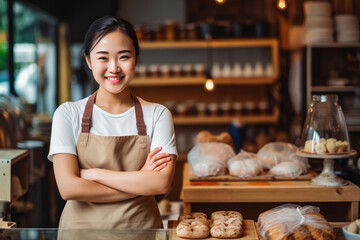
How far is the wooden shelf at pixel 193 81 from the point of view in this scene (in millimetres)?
5703

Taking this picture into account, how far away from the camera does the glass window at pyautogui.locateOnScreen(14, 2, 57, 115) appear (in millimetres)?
5059

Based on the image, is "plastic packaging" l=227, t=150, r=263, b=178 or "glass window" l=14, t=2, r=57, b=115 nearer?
"plastic packaging" l=227, t=150, r=263, b=178

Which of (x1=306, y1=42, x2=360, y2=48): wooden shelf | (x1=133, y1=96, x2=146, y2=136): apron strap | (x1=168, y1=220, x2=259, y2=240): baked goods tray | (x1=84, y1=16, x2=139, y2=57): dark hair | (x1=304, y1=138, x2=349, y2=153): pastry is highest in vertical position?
(x1=306, y1=42, x2=360, y2=48): wooden shelf

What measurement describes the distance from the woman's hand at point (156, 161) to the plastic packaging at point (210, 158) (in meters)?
1.07

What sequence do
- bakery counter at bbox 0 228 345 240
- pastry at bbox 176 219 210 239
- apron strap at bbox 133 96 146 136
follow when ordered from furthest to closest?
apron strap at bbox 133 96 146 136
pastry at bbox 176 219 210 239
bakery counter at bbox 0 228 345 240

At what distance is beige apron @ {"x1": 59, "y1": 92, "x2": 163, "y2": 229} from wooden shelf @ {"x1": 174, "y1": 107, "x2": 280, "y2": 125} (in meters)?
3.97

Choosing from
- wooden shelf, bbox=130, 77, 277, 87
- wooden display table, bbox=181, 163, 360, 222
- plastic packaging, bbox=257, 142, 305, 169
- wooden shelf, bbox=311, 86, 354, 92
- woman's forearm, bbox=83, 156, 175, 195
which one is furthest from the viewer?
wooden shelf, bbox=130, 77, 277, 87

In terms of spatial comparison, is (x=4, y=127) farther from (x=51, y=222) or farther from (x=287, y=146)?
(x=287, y=146)

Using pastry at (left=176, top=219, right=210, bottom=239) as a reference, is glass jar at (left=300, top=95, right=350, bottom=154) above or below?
above

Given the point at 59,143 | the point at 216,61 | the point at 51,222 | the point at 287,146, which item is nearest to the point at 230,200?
the point at 287,146

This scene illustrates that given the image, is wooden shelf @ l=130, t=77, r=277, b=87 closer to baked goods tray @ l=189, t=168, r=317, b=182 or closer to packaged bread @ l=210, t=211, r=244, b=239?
baked goods tray @ l=189, t=168, r=317, b=182

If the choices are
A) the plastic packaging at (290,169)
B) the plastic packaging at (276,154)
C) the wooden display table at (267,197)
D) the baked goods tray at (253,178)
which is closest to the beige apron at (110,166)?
the wooden display table at (267,197)

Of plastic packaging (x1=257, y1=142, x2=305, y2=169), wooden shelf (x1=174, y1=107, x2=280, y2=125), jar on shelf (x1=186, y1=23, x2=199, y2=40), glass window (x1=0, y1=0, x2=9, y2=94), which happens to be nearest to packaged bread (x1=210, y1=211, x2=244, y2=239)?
plastic packaging (x1=257, y1=142, x2=305, y2=169)

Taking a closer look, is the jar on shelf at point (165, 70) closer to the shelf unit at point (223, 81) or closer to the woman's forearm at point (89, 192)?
the shelf unit at point (223, 81)
